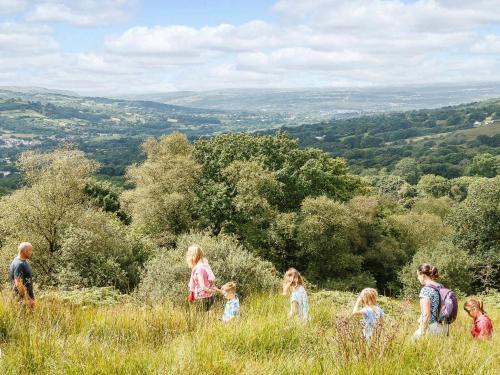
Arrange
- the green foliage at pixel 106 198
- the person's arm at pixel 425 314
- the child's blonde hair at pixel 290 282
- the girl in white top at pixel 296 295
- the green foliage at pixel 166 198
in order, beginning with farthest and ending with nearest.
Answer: the green foliage at pixel 106 198
the green foliage at pixel 166 198
the child's blonde hair at pixel 290 282
the girl in white top at pixel 296 295
the person's arm at pixel 425 314

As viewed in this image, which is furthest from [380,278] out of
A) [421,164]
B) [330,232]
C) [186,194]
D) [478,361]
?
[421,164]

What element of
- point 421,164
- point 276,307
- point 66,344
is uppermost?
point 66,344

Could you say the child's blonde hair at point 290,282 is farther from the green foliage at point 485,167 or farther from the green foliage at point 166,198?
the green foliage at point 485,167

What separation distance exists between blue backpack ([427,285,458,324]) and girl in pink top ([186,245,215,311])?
4319mm

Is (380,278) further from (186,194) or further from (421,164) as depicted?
(421,164)

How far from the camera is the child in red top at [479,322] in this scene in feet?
27.5

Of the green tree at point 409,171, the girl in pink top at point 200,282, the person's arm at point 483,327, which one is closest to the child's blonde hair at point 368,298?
the person's arm at point 483,327

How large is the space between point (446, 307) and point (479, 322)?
0.80m

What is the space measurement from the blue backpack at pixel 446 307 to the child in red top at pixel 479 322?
494mm

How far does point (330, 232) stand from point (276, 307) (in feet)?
102

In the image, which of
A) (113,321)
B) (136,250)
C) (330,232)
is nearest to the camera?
(113,321)

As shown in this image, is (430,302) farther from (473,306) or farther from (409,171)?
(409,171)

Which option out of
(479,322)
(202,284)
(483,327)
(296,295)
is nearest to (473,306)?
(479,322)

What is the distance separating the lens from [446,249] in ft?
116
